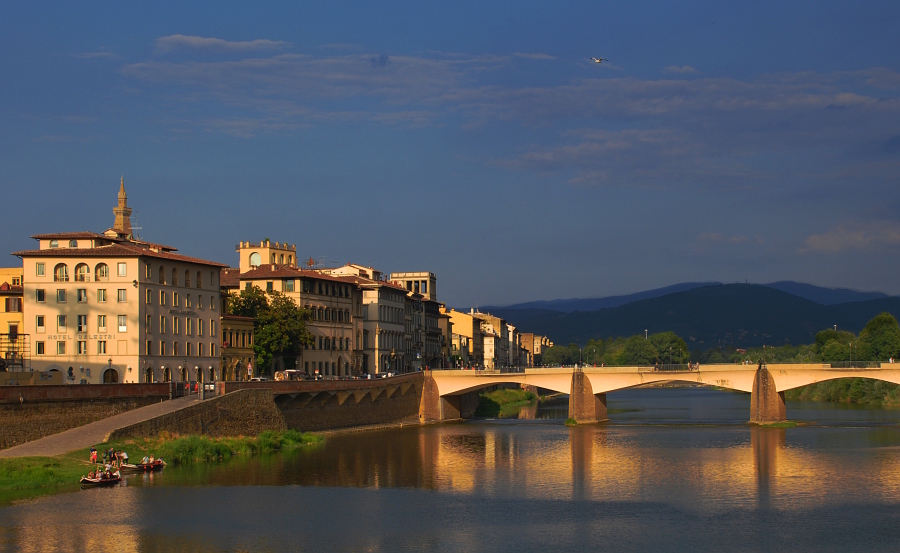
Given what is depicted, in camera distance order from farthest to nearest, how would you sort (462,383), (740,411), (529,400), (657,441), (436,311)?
(529,400), (436,311), (740,411), (462,383), (657,441)

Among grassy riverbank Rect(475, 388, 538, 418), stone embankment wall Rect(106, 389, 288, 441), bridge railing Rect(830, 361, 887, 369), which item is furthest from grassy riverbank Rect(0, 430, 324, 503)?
grassy riverbank Rect(475, 388, 538, 418)

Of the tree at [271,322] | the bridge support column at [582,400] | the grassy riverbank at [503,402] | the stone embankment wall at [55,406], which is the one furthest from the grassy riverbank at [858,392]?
the stone embankment wall at [55,406]

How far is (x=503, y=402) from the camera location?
552 ft

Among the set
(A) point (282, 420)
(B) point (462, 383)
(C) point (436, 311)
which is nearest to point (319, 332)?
(B) point (462, 383)

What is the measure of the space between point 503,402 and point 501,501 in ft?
349

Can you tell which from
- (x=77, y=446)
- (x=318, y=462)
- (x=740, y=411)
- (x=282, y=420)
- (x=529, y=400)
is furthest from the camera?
(x=529, y=400)

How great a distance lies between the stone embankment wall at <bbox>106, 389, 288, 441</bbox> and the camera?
241 ft

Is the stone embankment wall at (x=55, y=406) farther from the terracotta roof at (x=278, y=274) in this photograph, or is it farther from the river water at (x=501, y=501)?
the terracotta roof at (x=278, y=274)

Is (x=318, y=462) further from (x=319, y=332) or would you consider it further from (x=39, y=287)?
(x=319, y=332)

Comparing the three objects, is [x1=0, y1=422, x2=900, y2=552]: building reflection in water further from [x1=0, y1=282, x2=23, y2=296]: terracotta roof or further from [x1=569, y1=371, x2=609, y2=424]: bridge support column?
[x1=0, y1=282, x2=23, y2=296]: terracotta roof

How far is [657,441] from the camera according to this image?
316 feet

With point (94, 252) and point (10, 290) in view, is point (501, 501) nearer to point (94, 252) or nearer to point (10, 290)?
point (94, 252)

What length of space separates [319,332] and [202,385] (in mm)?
39717

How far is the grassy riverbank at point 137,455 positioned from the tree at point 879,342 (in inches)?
4489
